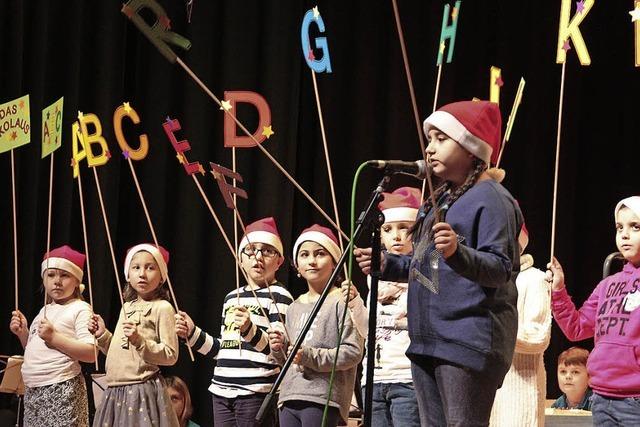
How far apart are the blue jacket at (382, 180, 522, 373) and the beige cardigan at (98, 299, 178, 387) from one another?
1.82 meters

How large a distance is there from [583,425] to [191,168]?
5.91 feet

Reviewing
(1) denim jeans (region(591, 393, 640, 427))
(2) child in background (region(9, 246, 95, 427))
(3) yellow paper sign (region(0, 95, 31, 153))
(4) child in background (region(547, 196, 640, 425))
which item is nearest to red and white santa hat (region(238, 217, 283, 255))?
(2) child in background (region(9, 246, 95, 427))

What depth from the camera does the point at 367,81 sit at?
5.52 m

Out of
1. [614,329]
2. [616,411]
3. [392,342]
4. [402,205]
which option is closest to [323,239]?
[402,205]

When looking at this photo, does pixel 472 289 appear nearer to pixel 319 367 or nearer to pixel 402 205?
pixel 319 367

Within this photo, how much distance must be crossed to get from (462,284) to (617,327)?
105cm

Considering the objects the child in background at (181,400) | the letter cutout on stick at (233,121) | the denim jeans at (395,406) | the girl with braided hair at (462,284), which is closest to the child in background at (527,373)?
the denim jeans at (395,406)

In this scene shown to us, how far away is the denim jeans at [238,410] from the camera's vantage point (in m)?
3.70

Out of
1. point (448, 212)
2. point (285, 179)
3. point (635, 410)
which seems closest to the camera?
point (448, 212)

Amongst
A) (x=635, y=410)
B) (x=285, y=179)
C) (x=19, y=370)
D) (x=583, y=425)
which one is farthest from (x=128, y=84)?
(x=635, y=410)

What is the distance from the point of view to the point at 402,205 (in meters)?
3.65

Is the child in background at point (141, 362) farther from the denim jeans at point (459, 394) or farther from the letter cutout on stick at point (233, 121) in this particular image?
the denim jeans at point (459, 394)

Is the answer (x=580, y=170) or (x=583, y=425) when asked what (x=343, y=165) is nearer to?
(x=580, y=170)

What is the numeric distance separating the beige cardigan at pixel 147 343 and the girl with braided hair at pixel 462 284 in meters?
1.73
